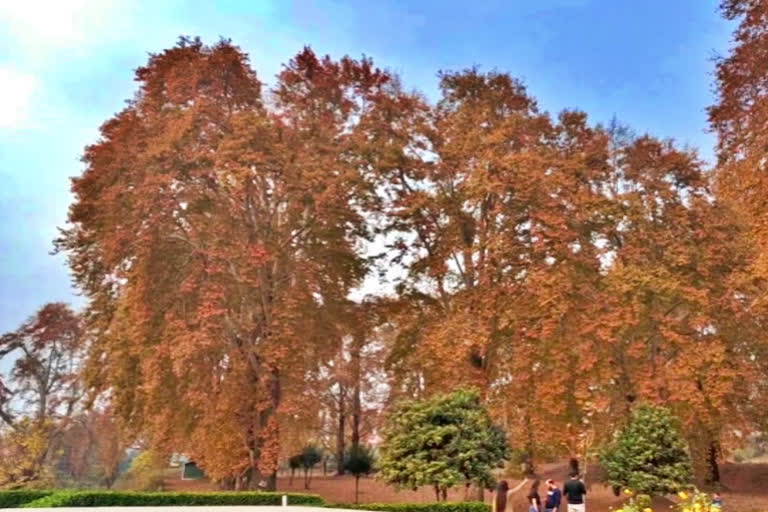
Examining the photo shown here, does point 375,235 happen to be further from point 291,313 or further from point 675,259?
point 675,259

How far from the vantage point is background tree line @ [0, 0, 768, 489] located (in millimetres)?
22422

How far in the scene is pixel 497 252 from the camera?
2339 cm

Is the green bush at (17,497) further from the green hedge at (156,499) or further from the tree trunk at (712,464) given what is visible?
the tree trunk at (712,464)

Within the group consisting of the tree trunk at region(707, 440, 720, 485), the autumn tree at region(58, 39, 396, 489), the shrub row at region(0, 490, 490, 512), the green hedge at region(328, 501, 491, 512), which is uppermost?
the autumn tree at region(58, 39, 396, 489)

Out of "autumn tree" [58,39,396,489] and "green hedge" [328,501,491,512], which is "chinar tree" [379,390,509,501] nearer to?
"green hedge" [328,501,491,512]

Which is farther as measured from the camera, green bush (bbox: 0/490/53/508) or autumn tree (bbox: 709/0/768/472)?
green bush (bbox: 0/490/53/508)

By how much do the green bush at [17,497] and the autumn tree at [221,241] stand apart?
3.99 metres

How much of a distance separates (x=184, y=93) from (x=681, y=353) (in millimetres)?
18474

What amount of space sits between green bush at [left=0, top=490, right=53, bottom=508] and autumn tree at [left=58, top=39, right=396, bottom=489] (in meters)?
3.99

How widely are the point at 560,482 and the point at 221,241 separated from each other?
1778cm

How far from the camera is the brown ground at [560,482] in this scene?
81.2 ft

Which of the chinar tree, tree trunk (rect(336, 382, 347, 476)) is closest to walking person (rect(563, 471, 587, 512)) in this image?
the chinar tree

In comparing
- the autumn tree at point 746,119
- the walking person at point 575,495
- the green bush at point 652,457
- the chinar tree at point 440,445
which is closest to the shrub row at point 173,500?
the chinar tree at point 440,445

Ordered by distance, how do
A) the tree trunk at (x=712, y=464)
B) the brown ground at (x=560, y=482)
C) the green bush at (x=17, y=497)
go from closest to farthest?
the green bush at (x=17, y=497) < the brown ground at (x=560, y=482) < the tree trunk at (x=712, y=464)
